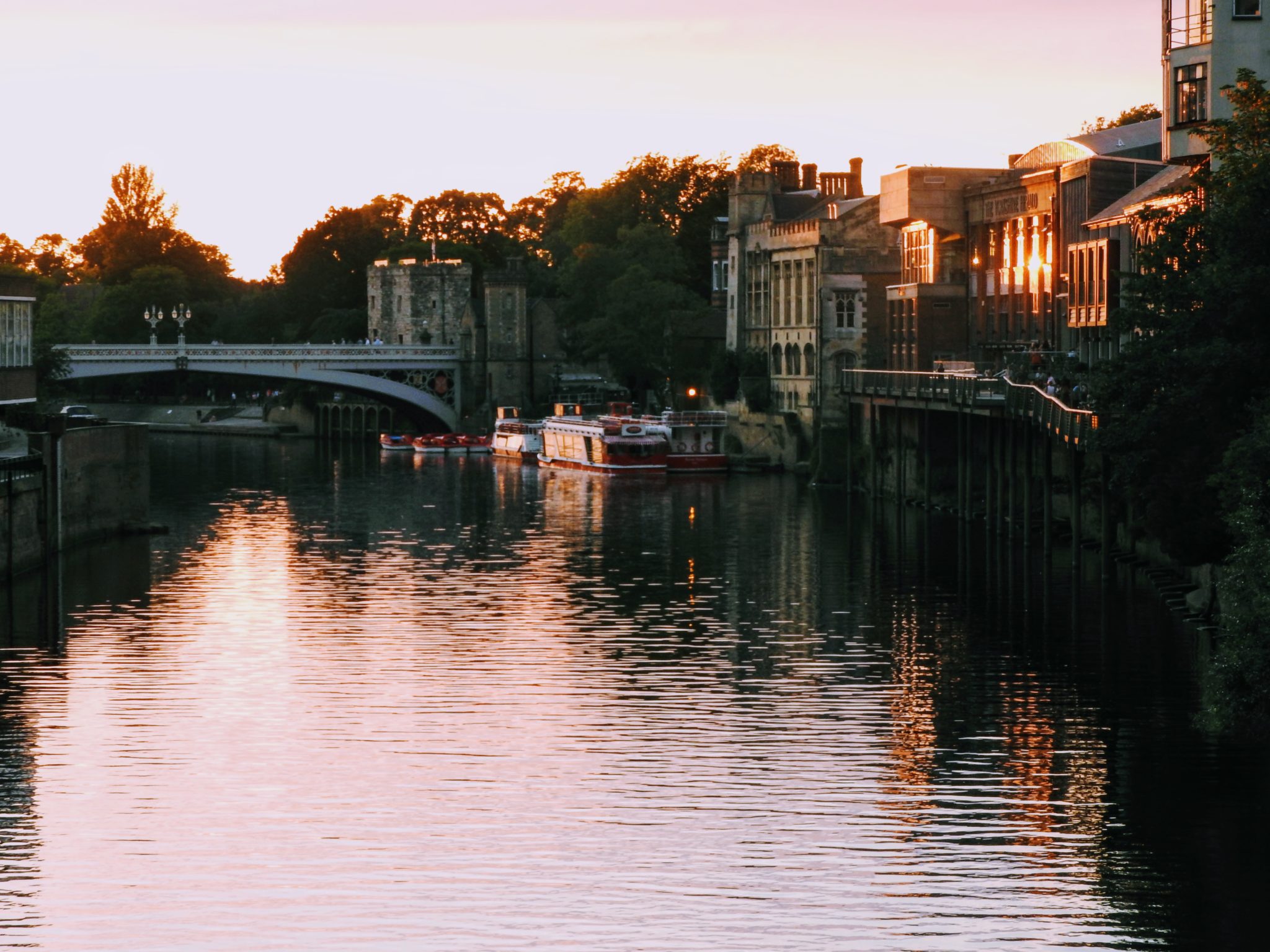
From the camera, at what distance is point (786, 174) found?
436 ft

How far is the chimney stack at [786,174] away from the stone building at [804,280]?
25.8ft

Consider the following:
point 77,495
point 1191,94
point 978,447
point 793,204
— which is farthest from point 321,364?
point 1191,94

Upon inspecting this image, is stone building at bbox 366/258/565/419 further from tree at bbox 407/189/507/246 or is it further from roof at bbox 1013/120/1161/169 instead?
roof at bbox 1013/120/1161/169

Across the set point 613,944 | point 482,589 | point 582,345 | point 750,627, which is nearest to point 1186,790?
point 613,944

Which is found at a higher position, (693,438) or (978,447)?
(978,447)

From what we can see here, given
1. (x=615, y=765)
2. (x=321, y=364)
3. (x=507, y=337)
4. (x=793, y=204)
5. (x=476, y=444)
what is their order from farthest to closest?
(x=507, y=337) < (x=321, y=364) < (x=476, y=444) < (x=793, y=204) < (x=615, y=765)

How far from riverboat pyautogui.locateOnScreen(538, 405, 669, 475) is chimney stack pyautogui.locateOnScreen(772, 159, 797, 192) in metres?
21.6

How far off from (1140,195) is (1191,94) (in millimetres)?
9834

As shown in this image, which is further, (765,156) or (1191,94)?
(765,156)

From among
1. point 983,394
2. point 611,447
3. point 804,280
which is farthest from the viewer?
point 611,447

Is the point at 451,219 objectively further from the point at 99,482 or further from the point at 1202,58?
the point at 1202,58

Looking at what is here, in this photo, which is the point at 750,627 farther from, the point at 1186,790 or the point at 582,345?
the point at 582,345

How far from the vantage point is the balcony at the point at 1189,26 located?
2208 inches

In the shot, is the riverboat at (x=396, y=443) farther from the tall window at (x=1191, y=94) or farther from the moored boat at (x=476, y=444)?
the tall window at (x=1191, y=94)
